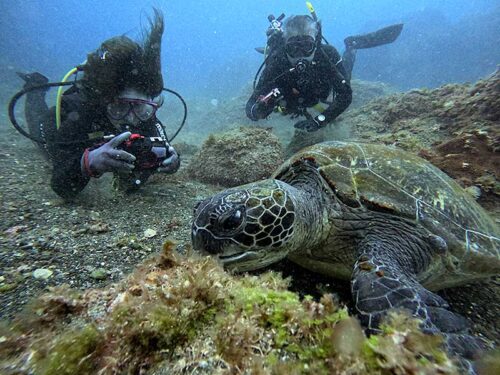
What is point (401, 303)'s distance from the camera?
4.38ft

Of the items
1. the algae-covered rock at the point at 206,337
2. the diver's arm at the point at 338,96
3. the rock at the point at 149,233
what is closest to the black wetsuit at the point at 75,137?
the rock at the point at 149,233

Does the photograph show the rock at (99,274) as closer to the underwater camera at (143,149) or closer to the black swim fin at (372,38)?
the underwater camera at (143,149)

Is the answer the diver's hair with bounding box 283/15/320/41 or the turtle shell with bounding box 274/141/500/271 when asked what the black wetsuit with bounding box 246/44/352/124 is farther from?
the turtle shell with bounding box 274/141/500/271

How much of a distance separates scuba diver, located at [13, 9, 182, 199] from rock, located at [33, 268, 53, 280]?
1403mm

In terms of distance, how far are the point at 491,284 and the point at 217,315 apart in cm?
250

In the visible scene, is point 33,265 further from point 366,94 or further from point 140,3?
point 140,3

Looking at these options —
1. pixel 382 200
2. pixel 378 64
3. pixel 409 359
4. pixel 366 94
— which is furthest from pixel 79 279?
pixel 378 64

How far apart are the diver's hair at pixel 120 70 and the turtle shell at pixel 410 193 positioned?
2.53m

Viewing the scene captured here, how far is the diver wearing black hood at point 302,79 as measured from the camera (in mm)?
5730

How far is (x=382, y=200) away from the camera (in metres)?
2.00

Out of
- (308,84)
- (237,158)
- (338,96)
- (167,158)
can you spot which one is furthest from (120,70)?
(338,96)

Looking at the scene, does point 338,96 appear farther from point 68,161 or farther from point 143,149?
point 68,161

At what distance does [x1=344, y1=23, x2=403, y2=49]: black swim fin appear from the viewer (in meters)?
12.9

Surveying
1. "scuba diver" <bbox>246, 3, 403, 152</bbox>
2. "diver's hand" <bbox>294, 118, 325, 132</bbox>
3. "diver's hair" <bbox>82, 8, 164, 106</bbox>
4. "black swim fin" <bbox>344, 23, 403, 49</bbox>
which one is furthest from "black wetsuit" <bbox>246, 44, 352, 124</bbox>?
"black swim fin" <bbox>344, 23, 403, 49</bbox>
